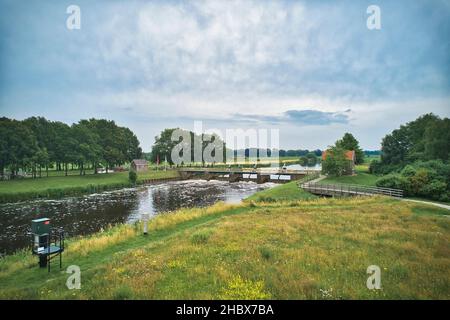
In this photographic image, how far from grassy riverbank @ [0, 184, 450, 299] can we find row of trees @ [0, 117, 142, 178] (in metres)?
44.6

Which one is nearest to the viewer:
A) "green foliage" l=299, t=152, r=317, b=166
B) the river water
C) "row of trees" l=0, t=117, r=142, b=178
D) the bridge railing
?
the river water

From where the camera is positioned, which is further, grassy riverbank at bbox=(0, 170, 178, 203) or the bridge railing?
grassy riverbank at bbox=(0, 170, 178, 203)

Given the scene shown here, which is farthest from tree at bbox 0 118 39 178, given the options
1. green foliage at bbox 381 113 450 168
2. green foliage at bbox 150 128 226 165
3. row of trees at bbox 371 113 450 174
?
green foliage at bbox 381 113 450 168

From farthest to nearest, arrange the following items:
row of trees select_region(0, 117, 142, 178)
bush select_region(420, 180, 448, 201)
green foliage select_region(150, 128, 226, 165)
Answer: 1. green foliage select_region(150, 128, 226, 165)
2. row of trees select_region(0, 117, 142, 178)
3. bush select_region(420, 180, 448, 201)

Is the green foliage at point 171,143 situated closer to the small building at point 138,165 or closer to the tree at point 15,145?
the small building at point 138,165

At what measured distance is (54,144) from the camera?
62.3 meters

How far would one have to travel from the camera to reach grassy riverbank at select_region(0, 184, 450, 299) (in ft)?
27.2

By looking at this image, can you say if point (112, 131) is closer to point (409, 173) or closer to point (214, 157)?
point (214, 157)

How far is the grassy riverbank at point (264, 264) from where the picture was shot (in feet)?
27.2

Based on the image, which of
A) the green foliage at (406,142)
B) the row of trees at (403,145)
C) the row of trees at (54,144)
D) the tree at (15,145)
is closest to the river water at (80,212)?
the tree at (15,145)

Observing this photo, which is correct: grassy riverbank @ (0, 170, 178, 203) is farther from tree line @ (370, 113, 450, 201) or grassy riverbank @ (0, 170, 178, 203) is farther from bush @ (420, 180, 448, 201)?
bush @ (420, 180, 448, 201)

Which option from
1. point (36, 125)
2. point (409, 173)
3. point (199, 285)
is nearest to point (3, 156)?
point (36, 125)

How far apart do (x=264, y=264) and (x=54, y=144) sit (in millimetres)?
68732
